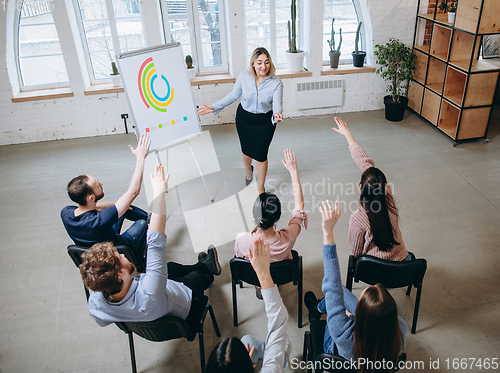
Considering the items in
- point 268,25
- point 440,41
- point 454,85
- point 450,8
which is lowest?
point 454,85

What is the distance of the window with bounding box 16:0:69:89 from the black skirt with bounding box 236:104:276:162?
3060 mm

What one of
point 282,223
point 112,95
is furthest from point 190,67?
point 282,223

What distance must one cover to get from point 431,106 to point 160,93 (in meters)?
3.69

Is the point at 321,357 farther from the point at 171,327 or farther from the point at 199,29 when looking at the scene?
the point at 199,29

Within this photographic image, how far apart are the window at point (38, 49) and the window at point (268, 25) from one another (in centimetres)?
260

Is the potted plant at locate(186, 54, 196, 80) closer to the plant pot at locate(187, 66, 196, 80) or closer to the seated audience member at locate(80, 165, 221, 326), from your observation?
the plant pot at locate(187, 66, 196, 80)

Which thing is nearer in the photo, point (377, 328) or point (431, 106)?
point (377, 328)

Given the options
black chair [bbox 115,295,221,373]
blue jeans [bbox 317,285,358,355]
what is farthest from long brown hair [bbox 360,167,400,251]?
black chair [bbox 115,295,221,373]

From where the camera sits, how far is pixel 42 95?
5.32 metres

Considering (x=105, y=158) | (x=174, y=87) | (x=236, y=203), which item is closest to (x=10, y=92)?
(x=105, y=158)

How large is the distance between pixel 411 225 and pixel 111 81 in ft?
14.5

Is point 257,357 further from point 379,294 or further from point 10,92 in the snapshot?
point 10,92

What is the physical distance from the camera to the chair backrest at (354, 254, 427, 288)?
2.27 metres

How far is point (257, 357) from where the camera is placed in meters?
2.04
